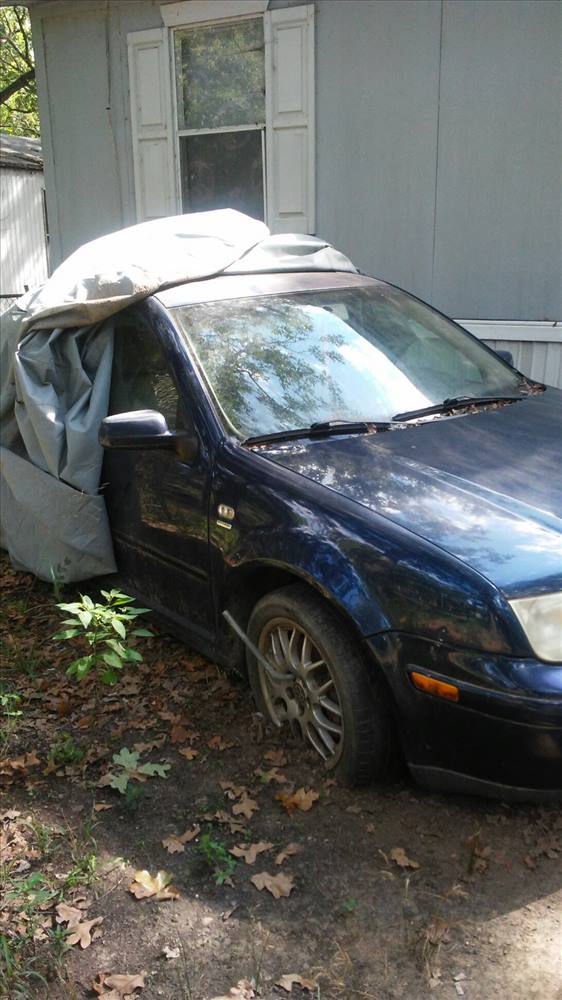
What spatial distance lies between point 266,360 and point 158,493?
0.72 meters

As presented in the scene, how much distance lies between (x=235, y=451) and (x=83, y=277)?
1.60 metres

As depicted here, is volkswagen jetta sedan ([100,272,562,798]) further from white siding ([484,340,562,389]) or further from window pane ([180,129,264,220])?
window pane ([180,129,264,220])

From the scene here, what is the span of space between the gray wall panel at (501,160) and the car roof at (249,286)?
8.43ft

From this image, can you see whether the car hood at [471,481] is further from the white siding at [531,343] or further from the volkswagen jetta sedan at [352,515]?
the white siding at [531,343]

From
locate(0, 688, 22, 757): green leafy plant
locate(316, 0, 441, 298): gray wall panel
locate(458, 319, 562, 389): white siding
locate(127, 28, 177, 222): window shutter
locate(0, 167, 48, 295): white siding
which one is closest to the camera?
locate(0, 688, 22, 757): green leafy plant

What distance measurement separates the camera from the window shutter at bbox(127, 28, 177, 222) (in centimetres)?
816

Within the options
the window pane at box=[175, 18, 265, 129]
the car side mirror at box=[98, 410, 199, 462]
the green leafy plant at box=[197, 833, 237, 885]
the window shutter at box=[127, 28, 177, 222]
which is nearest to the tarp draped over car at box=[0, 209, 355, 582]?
the car side mirror at box=[98, 410, 199, 462]

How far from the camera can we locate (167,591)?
3.95m

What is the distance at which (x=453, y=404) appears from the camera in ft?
12.5

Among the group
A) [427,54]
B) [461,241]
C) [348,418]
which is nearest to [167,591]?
[348,418]

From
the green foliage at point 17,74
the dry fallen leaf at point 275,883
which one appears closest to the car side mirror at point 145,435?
the dry fallen leaf at point 275,883

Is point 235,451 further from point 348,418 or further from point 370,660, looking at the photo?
point 370,660

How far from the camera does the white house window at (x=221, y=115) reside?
7820 mm

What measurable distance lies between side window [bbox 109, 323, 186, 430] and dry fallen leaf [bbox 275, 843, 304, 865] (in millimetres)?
1650
